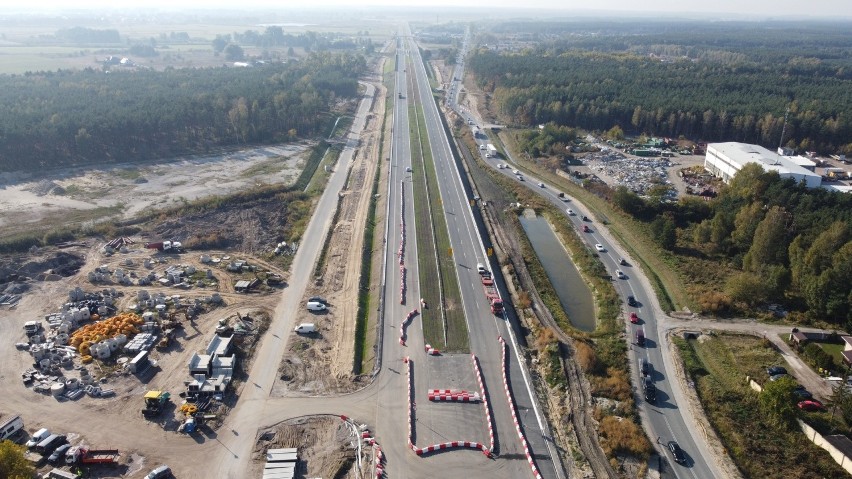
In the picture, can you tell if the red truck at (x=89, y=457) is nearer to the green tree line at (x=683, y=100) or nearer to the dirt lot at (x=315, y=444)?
the dirt lot at (x=315, y=444)

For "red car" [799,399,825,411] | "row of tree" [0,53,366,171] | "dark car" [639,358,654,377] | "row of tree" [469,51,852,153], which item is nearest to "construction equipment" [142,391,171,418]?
"dark car" [639,358,654,377]

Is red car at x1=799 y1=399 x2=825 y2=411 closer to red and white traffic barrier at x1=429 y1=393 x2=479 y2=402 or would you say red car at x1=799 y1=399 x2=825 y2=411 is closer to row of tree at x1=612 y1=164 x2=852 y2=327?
row of tree at x1=612 y1=164 x2=852 y2=327

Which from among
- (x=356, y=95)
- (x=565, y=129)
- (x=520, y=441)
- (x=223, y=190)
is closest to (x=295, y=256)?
(x=223, y=190)

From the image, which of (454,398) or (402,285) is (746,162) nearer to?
(402,285)

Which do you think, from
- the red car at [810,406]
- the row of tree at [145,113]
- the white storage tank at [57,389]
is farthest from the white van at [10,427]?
the row of tree at [145,113]

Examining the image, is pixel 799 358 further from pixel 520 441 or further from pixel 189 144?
pixel 189 144

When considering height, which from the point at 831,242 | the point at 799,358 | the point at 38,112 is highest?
the point at 38,112
